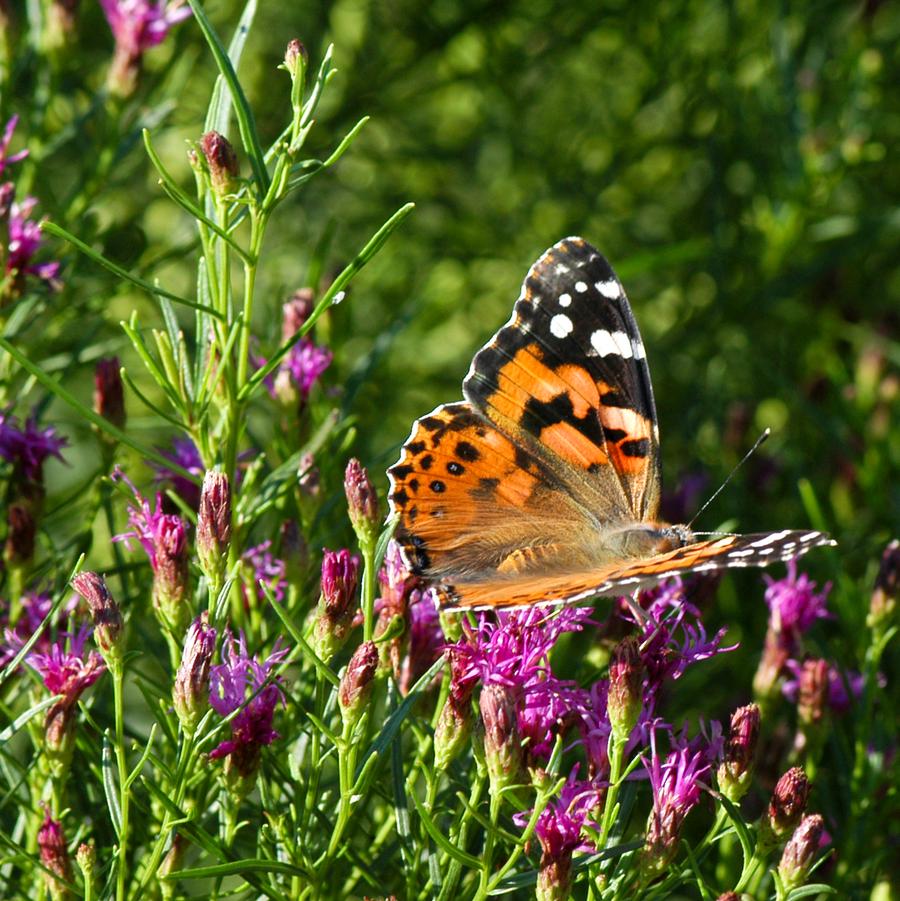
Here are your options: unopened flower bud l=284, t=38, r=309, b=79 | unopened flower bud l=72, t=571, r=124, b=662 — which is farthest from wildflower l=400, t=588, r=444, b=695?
unopened flower bud l=284, t=38, r=309, b=79

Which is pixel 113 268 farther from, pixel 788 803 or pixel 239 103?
pixel 788 803

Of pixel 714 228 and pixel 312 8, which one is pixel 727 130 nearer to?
pixel 714 228

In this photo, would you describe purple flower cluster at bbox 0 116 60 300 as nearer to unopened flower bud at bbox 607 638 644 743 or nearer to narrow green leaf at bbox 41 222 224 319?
narrow green leaf at bbox 41 222 224 319

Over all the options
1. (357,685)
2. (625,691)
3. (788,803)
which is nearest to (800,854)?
(788,803)

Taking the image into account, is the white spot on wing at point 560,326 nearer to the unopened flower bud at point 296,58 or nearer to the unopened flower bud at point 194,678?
the unopened flower bud at point 296,58

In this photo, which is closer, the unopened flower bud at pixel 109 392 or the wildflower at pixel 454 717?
the wildflower at pixel 454 717

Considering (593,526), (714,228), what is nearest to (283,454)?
(593,526)

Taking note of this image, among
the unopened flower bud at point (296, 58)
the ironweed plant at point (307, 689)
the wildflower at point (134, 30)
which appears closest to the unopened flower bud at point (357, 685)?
the ironweed plant at point (307, 689)
